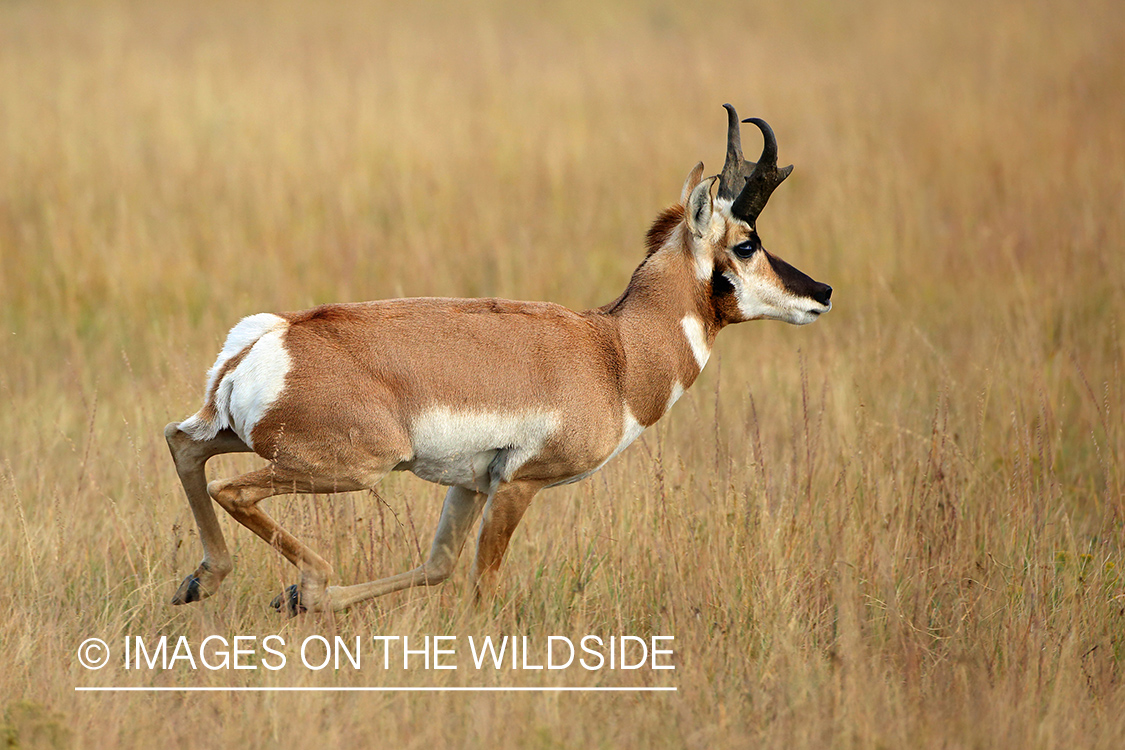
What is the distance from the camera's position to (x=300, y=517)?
552cm

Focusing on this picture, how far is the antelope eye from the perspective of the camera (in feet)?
16.6

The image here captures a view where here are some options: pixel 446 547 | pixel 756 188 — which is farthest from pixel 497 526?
pixel 756 188

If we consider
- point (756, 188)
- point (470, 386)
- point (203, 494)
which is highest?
point (756, 188)

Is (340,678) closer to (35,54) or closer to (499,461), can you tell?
(499,461)

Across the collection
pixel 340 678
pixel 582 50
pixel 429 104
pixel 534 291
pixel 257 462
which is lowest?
pixel 340 678

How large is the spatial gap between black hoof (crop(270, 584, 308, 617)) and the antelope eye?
2.40 metres

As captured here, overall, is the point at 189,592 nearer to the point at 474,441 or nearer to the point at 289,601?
the point at 289,601

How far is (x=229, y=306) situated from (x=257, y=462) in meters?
3.38

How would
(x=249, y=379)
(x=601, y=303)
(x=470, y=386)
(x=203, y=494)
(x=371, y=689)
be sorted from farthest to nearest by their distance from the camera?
(x=601, y=303)
(x=203, y=494)
(x=470, y=386)
(x=249, y=379)
(x=371, y=689)

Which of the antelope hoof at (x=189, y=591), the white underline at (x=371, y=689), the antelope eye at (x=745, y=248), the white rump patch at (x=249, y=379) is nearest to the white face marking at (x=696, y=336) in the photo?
the antelope eye at (x=745, y=248)

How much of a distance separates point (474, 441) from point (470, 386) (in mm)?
223

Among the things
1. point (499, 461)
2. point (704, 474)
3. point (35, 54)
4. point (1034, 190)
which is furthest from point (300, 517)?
point (35, 54)

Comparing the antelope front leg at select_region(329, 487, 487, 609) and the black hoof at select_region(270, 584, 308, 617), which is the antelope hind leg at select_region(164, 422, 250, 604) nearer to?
the black hoof at select_region(270, 584, 308, 617)

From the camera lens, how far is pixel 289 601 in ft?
16.0
